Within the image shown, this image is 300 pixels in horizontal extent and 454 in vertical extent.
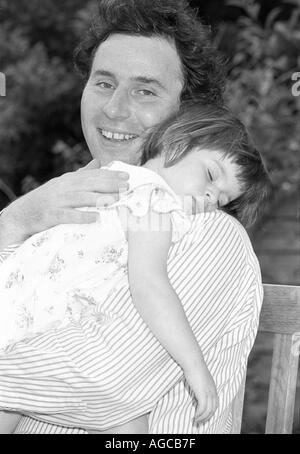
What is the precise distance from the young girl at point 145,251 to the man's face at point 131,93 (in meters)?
0.29

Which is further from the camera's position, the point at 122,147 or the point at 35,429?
the point at 122,147

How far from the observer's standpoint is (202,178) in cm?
185

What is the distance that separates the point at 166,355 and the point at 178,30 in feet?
3.09

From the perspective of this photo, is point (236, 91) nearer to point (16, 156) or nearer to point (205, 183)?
point (16, 156)

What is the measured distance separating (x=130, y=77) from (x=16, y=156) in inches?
154

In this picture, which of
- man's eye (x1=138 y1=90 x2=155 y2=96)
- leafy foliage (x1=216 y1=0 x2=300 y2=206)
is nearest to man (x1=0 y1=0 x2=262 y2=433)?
man's eye (x1=138 y1=90 x2=155 y2=96)

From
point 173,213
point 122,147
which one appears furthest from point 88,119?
point 173,213

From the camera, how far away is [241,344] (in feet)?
6.33

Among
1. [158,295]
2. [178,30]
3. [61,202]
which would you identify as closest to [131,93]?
[178,30]

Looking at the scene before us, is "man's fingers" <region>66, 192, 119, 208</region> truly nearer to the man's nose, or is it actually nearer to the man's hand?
the man's hand

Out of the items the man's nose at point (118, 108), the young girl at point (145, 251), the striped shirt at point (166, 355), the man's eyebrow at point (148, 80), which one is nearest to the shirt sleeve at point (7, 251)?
the young girl at point (145, 251)

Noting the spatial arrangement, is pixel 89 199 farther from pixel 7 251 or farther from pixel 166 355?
pixel 166 355

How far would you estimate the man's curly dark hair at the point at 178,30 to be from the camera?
232 centimetres

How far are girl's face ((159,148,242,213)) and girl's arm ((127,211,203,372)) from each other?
156mm
